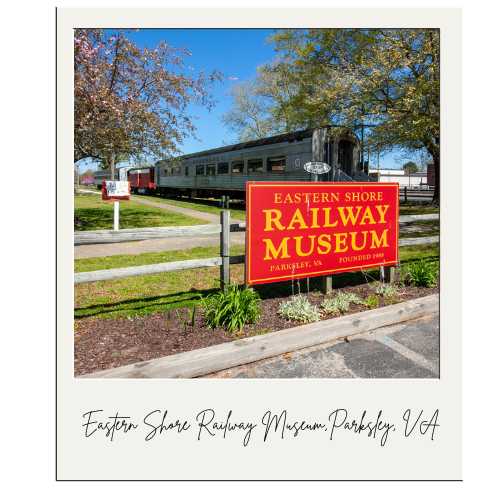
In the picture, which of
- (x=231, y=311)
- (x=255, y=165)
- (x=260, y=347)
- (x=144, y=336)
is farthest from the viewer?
(x=255, y=165)

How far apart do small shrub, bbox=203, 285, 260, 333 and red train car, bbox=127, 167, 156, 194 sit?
3623cm

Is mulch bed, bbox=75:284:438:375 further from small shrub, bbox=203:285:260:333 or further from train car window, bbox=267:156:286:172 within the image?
train car window, bbox=267:156:286:172

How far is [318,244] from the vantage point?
505 cm

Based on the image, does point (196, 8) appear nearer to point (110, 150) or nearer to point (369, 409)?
point (369, 409)

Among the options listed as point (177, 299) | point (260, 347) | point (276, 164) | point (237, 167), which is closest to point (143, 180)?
point (237, 167)

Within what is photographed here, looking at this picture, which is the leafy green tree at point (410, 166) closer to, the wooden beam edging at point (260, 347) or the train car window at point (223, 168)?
the train car window at point (223, 168)

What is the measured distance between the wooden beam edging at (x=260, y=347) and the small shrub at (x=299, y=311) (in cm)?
32

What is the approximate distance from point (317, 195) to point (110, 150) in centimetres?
818

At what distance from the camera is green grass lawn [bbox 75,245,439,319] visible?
4.78 meters

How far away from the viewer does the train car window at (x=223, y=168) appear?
21375mm

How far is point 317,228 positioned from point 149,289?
258cm

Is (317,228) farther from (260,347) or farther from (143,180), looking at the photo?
(143,180)

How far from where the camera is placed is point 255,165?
60.6 ft

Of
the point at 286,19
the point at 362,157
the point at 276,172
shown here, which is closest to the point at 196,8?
the point at 286,19
